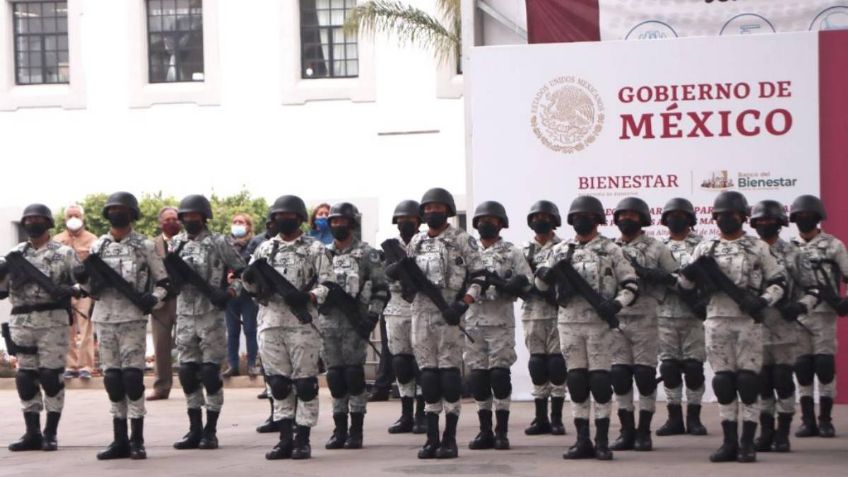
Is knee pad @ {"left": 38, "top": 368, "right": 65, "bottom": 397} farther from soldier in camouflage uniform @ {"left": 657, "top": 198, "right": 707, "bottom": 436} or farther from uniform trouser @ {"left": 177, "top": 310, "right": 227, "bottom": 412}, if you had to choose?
soldier in camouflage uniform @ {"left": 657, "top": 198, "right": 707, "bottom": 436}

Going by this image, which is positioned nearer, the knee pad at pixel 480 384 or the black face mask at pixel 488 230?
the knee pad at pixel 480 384

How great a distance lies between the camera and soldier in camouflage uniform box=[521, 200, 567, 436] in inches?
611

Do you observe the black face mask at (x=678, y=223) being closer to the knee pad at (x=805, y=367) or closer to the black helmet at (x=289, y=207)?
the knee pad at (x=805, y=367)

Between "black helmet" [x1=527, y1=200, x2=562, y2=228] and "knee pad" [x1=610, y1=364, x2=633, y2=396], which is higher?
"black helmet" [x1=527, y1=200, x2=562, y2=228]

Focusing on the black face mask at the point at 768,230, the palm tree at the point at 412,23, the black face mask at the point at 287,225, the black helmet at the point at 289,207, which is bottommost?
the black face mask at the point at 768,230

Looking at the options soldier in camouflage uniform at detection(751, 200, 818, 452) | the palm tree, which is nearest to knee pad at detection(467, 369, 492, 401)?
soldier in camouflage uniform at detection(751, 200, 818, 452)

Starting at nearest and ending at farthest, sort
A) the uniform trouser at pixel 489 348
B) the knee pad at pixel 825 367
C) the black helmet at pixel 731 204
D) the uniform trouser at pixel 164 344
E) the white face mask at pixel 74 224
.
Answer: the black helmet at pixel 731 204
the uniform trouser at pixel 489 348
the knee pad at pixel 825 367
the uniform trouser at pixel 164 344
the white face mask at pixel 74 224

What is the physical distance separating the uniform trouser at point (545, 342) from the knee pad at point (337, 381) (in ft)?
6.18

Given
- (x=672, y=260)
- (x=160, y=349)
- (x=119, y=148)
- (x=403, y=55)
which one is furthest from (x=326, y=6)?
(x=672, y=260)

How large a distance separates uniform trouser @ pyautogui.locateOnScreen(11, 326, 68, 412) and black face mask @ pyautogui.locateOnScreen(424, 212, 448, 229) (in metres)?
3.35

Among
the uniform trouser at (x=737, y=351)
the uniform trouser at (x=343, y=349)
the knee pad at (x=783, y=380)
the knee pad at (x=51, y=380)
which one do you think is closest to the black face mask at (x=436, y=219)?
the uniform trouser at (x=343, y=349)

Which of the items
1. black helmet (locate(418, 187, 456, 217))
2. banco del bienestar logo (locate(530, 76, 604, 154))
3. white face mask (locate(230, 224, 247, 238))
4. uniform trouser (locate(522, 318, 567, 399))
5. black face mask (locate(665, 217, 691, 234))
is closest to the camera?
black helmet (locate(418, 187, 456, 217))

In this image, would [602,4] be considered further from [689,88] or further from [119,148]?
[119,148]

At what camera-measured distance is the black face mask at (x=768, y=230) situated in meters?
14.0
